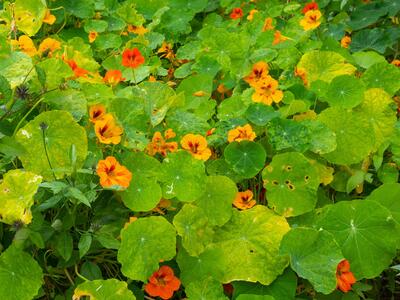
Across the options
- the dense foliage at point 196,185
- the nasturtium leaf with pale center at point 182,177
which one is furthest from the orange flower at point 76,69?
the nasturtium leaf with pale center at point 182,177

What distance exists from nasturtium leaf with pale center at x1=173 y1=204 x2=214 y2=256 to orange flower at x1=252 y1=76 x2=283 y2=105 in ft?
1.91

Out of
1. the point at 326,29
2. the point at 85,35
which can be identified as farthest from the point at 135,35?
the point at 326,29

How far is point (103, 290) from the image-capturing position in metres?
1.39

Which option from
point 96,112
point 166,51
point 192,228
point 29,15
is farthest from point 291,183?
point 166,51

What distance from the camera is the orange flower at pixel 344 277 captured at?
61.1 inches

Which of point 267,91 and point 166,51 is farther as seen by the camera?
point 166,51

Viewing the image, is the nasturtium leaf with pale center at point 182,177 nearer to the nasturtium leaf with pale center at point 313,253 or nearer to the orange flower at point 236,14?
the nasturtium leaf with pale center at point 313,253

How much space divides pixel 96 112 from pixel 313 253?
690mm

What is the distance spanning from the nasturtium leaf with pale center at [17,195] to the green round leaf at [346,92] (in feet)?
3.54

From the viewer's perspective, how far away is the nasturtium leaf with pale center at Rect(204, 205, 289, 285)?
1547 millimetres

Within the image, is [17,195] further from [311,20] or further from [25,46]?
[311,20]

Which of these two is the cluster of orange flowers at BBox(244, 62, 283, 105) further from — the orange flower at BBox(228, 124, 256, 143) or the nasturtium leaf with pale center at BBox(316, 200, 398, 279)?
the nasturtium leaf with pale center at BBox(316, 200, 398, 279)

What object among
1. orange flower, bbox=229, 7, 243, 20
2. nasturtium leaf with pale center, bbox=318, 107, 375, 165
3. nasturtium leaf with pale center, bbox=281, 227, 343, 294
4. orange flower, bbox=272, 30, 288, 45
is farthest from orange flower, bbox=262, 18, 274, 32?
nasturtium leaf with pale center, bbox=281, 227, 343, 294

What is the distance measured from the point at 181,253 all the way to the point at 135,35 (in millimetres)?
1634
